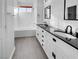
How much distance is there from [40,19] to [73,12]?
12.1ft

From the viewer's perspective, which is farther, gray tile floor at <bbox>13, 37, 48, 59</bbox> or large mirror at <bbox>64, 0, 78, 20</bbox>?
gray tile floor at <bbox>13, 37, 48, 59</bbox>

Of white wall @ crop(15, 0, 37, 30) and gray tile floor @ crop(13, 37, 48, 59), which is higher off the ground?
white wall @ crop(15, 0, 37, 30)

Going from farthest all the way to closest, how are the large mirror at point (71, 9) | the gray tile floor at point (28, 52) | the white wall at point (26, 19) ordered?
1. the white wall at point (26, 19)
2. the gray tile floor at point (28, 52)
3. the large mirror at point (71, 9)

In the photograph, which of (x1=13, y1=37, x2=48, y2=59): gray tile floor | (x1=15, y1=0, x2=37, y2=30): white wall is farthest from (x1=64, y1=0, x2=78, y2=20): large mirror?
(x1=15, y1=0, x2=37, y2=30): white wall

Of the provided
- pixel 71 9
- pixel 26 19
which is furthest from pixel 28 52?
pixel 26 19

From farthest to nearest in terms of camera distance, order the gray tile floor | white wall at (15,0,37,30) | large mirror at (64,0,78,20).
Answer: white wall at (15,0,37,30) < the gray tile floor < large mirror at (64,0,78,20)

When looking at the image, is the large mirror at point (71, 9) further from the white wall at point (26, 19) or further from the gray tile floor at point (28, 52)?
the white wall at point (26, 19)

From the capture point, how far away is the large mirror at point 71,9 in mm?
1972

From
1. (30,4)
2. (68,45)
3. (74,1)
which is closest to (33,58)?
(68,45)

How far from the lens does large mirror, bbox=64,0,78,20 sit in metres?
1.97

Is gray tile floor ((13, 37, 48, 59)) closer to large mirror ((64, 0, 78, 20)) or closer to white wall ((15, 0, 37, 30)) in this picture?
large mirror ((64, 0, 78, 20))

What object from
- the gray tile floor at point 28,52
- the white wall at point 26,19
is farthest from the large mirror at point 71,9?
the white wall at point 26,19

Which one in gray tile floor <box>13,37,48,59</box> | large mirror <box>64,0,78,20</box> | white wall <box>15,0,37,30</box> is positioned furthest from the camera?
white wall <box>15,0,37,30</box>

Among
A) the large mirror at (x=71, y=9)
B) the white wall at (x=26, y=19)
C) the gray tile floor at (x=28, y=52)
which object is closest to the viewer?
the large mirror at (x=71, y=9)
